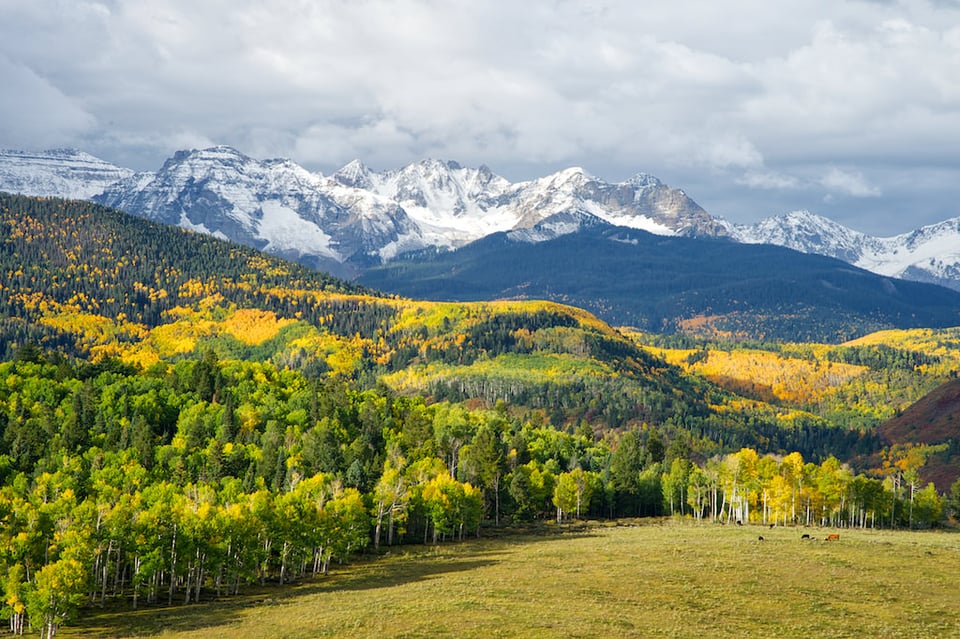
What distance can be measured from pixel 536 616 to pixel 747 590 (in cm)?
2227

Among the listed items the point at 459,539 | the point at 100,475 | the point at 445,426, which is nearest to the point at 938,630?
the point at 459,539

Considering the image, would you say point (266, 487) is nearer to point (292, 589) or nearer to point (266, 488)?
point (266, 488)


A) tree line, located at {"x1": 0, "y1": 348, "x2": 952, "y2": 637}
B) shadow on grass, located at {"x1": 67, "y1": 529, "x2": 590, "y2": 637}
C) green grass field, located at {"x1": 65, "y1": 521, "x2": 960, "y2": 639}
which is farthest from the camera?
tree line, located at {"x1": 0, "y1": 348, "x2": 952, "y2": 637}

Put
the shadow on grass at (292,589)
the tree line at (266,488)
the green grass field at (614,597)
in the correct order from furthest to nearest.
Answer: the tree line at (266,488), the shadow on grass at (292,589), the green grass field at (614,597)

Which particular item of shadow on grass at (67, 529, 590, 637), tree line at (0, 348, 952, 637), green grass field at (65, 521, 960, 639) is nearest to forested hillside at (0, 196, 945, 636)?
tree line at (0, 348, 952, 637)

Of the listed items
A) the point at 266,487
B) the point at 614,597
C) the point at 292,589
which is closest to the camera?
the point at 614,597

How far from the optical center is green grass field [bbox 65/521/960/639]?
236ft

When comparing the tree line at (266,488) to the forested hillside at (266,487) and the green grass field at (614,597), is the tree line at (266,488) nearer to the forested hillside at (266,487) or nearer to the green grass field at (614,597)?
→ the forested hillside at (266,487)

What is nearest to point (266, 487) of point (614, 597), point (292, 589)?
point (292, 589)

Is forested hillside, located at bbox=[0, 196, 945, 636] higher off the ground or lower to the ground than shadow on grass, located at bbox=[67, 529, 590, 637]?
higher

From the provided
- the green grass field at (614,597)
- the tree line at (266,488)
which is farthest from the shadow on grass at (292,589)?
the tree line at (266,488)

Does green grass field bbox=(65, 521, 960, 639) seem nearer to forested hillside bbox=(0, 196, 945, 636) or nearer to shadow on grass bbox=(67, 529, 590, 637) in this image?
shadow on grass bbox=(67, 529, 590, 637)

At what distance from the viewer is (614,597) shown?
82.0 metres

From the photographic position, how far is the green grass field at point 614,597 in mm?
72000
